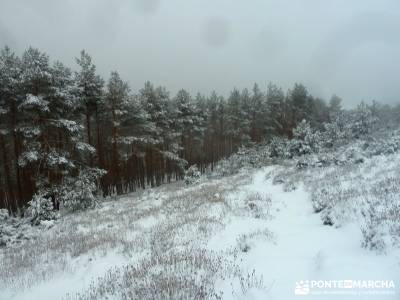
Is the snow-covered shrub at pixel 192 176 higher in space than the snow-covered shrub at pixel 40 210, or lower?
higher

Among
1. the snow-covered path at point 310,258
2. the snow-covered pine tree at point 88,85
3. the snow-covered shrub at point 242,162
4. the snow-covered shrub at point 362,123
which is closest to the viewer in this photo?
the snow-covered path at point 310,258

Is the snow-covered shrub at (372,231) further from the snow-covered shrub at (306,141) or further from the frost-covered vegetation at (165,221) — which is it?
the snow-covered shrub at (306,141)

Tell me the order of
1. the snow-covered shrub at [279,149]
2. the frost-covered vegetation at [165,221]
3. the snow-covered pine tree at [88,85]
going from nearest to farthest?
1. the frost-covered vegetation at [165,221]
2. the snow-covered pine tree at [88,85]
3. the snow-covered shrub at [279,149]

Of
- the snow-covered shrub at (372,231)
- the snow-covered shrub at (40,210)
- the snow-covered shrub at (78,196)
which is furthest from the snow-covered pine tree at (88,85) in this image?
the snow-covered shrub at (372,231)

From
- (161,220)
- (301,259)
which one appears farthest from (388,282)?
(161,220)

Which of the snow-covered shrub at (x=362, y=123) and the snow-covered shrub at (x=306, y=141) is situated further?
the snow-covered shrub at (x=362, y=123)

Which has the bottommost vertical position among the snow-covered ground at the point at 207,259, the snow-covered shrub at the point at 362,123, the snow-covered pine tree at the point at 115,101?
the snow-covered ground at the point at 207,259

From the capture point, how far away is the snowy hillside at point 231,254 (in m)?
4.29

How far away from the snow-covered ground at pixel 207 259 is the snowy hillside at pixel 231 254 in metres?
0.02

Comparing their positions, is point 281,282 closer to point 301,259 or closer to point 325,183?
point 301,259

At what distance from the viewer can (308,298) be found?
12.7ft

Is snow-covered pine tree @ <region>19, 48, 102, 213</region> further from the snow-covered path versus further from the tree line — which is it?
the snow-covered path

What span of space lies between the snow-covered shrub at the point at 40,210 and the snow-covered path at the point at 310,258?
1144 centimetres

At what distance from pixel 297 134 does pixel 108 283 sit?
22.7 meters
